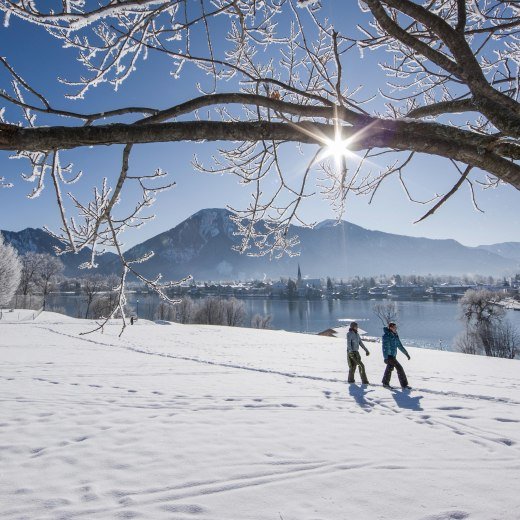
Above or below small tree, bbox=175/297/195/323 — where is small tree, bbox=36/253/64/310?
above

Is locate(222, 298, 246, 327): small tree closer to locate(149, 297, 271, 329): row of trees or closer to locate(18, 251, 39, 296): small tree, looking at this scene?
locate(149, 297, 271, 329): row of trees

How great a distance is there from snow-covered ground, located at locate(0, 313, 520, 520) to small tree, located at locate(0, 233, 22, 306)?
43.3 m

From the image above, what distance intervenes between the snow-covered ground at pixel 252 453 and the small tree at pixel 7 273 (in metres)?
43.3

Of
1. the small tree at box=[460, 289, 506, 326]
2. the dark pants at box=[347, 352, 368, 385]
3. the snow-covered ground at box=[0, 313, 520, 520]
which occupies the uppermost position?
the snow-covered ground at box=[0, 313, 520, 520]

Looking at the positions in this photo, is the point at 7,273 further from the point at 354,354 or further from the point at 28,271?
the point at 354,354

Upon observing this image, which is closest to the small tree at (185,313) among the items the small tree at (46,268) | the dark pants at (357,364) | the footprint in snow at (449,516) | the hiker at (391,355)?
the small tree at (46,268)

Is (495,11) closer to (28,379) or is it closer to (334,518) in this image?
(334,518)

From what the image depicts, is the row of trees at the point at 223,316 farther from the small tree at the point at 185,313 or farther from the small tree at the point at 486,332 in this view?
the small tree at the point at 486,332

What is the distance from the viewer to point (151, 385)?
8039 millimetres

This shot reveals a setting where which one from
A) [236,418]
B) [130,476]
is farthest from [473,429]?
[130,476]

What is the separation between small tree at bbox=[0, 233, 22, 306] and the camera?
42688 millimetres

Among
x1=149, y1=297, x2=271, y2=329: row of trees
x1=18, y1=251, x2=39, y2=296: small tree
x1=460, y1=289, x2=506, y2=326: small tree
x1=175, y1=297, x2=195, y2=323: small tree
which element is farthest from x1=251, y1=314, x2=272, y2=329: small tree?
x1=18, y1=251, x2=39, y2=296: small tree

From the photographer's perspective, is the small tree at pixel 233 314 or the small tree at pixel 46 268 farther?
the small tree at pixel 46 268

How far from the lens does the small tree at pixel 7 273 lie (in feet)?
140
